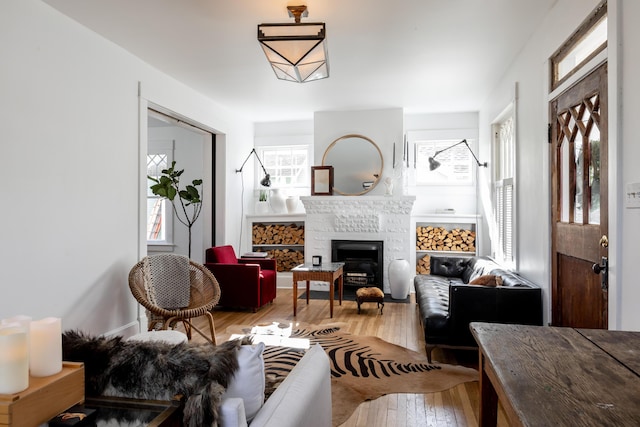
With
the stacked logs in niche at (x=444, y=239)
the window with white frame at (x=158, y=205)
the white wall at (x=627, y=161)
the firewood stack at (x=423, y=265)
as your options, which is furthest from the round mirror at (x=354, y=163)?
the white wall at (x=627, y=161)

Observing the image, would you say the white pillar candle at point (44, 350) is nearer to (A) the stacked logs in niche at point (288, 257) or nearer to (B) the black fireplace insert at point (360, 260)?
(B) the black fireplace insert at point (360, 260)

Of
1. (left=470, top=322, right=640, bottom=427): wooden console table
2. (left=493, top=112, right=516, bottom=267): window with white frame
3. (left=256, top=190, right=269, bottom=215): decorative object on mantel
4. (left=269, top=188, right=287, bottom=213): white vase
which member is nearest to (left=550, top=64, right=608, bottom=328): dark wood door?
(left=470, top=322, right=640, bottom=427): wooden console table

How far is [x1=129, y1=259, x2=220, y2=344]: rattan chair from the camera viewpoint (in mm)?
3246

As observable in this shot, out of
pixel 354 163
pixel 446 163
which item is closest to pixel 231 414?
pixel 354 163

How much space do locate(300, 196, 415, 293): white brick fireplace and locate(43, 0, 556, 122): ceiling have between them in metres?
1.49

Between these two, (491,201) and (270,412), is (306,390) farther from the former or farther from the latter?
(491,201)

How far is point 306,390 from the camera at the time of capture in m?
1.46

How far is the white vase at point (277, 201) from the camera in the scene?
21.1 feet

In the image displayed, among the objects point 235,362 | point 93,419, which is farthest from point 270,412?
point 93,419

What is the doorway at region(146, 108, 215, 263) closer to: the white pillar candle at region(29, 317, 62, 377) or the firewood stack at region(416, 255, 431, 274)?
the firewood stack at region(416, 255, 431, 274)

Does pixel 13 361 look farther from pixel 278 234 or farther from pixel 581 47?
pixel 278 234

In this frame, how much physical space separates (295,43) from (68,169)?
193 cm

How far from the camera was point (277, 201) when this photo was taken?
644 cm

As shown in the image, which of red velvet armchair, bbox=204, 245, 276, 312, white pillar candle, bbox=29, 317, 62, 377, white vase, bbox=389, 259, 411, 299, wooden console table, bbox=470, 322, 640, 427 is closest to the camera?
wooden console table, bbox=470, 322, 640, 427
